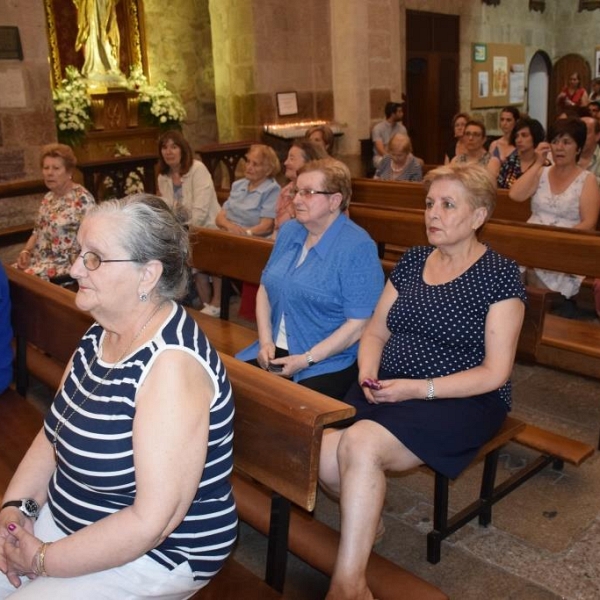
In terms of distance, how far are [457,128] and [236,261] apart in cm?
418

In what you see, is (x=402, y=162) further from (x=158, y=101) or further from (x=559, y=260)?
(x=158, y=101)

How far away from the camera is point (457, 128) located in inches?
280

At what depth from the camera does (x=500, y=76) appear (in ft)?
43.5

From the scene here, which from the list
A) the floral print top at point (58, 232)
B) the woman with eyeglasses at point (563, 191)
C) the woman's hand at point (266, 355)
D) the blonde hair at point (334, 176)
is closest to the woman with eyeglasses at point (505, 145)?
the woman with eyeglasses at point (563, 191)

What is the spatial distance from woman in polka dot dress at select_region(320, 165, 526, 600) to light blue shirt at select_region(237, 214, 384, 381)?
0.12 metres

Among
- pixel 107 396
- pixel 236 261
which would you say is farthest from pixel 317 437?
pixel 236 261

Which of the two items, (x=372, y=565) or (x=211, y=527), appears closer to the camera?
(x=211, y=527)

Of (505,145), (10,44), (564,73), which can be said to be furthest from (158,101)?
(564,73)

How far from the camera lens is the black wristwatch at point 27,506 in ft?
5.93

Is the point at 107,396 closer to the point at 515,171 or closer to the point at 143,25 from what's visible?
the point at 515,171

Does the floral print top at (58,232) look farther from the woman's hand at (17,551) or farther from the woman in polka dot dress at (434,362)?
the woman's hand at (17,551)

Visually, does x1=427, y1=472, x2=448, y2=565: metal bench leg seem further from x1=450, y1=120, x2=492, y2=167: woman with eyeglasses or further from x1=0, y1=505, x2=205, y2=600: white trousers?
x1=450, y1=120, x2=492, y2=167: woman with eyeglasses

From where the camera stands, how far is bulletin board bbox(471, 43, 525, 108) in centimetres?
1264

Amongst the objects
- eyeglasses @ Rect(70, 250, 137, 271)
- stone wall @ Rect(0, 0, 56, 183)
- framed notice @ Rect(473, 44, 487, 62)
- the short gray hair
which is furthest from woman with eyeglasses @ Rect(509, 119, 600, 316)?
framed notice @ Rect(473, 44, 487, 62)
